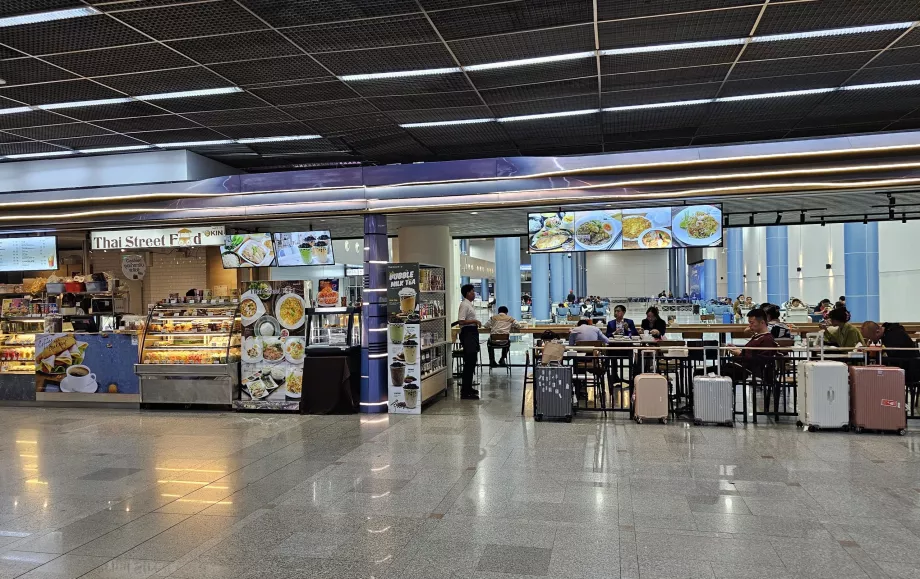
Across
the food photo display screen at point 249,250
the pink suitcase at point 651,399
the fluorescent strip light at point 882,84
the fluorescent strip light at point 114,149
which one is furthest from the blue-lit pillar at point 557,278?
the fluorescent strip light at point 882,84

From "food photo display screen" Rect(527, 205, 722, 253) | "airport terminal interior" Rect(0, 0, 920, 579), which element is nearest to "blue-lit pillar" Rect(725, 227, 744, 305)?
"airport terminal interior" Rect(0, 0, 920, 579)

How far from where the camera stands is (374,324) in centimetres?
890

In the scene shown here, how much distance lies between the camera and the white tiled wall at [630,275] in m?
38.0

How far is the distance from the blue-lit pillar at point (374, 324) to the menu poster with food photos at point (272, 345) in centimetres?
95

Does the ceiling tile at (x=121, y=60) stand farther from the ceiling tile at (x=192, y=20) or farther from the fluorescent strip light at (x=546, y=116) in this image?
the fluorescent strip light at (x=546, y=116)

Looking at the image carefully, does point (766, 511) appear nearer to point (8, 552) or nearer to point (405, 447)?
point (405, 447)

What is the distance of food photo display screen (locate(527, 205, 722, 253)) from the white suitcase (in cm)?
193

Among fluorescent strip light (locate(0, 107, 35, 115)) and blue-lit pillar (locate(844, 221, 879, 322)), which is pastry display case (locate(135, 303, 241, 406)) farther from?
blue-lit pillar (locate(844, 221, 879, 322))

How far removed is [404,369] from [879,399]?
5.66 meters

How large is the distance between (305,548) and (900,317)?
59.0 feet

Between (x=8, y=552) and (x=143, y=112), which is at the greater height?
(x=143, y=112)

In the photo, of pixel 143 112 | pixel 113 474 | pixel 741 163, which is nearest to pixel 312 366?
pixel 113 474

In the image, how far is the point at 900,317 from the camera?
16.8 meters

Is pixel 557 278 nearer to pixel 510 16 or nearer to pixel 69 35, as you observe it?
pixel 510 16
